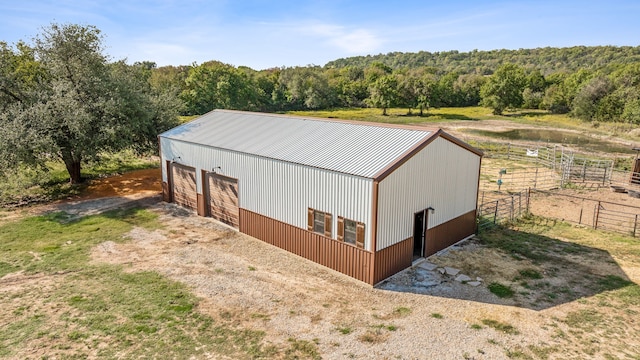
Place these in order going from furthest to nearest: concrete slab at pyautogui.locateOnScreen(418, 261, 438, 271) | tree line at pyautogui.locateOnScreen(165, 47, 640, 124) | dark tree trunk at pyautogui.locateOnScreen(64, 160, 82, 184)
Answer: tree line at pyautogui.locateOnScreen(165, 47, 640, 124)
dark tree trunk at pyautogui.locateOnScreen(64, 160, 82, 184)
concrete slab at pyautogui.locateOnScreen(418, 261, 438, 271)

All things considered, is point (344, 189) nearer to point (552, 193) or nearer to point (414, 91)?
point (552, 193)

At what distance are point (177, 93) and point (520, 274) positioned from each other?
155 feet

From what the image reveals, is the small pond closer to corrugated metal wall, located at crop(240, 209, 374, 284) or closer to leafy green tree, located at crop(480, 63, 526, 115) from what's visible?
leafy green tree, located at crop(480, 63, 526, 115)

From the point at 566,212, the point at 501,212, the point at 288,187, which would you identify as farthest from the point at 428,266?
the point at 566,212

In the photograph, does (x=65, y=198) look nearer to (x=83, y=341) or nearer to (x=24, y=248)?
(x=24, y=248)

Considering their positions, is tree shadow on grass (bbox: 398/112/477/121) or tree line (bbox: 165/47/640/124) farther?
tree shadow on grass (bbox: 398/112/477/121)

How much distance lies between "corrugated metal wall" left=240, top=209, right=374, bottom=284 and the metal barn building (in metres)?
0.04

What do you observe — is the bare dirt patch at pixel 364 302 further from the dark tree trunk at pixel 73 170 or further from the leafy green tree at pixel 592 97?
the leafy green tree at pixel 592 97

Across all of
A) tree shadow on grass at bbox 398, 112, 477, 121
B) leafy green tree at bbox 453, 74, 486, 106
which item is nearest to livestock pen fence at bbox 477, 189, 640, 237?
tree shadow on grass at bbox 398, 112, 477, 121

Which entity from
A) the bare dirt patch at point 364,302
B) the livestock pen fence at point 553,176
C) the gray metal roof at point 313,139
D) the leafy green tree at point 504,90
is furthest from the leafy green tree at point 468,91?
the bare dirt patch at point 364,302

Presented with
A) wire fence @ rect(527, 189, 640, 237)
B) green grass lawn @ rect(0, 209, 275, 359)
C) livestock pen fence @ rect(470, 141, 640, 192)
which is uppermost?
livestock pen fence @ rect(470, 141, 640, 192)

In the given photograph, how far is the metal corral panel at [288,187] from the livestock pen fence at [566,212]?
792 cm

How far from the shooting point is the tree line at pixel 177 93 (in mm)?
22562

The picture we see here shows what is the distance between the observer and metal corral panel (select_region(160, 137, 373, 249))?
13.5 m
